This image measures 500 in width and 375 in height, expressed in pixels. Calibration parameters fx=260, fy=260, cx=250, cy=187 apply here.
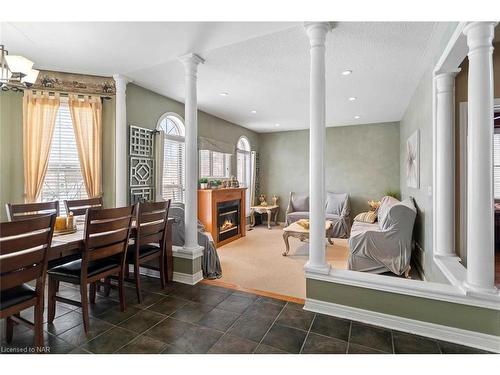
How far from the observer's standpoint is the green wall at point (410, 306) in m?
1.81

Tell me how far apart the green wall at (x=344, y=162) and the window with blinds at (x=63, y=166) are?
16.7 ft

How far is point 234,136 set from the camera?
6.61m

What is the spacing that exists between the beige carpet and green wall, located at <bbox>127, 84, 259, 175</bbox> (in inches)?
96.0

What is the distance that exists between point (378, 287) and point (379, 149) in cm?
506

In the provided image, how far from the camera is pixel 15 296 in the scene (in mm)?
1660

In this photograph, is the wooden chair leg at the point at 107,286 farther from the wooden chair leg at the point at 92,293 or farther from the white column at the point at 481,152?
the white column at the point at 481,152

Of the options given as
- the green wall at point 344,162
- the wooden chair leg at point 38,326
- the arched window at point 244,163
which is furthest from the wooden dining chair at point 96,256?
the green wall at point 344,162

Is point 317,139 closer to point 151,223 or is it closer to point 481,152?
point 481,152

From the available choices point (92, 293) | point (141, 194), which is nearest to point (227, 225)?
point (141, 194)

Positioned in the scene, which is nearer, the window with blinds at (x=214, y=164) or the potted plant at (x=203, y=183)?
the potted plant at (x=203, y=183)

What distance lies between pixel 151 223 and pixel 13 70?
1.64 metres

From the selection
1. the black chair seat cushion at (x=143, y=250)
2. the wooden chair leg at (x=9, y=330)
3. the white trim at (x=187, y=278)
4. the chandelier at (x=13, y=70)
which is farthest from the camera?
the white trim at (x=187, y=278)

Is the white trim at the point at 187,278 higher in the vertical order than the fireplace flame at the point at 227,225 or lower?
lower

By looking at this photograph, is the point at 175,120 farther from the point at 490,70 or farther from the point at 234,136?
the point at 490,70
